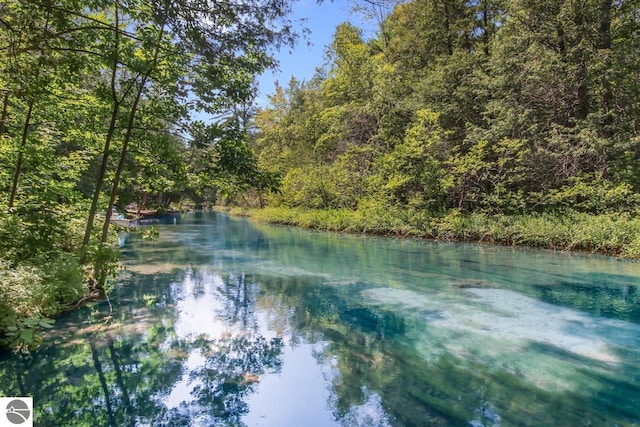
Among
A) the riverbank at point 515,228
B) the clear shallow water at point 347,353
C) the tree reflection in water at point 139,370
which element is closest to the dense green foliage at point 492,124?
the riverbank at point 515,228

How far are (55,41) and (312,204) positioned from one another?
18.6 meters

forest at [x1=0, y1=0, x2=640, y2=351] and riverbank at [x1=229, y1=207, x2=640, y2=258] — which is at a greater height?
forest at [x1=0, y1=0, x2=640, y2=351]

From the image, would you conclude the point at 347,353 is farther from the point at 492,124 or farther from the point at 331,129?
the point at 331,129

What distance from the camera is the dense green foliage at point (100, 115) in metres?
3.65

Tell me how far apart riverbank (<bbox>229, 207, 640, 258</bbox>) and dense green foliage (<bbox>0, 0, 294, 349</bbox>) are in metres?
10.1

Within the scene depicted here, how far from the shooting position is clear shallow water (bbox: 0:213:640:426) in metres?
2.98

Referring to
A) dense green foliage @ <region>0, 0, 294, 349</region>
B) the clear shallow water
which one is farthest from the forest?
the clear shallow water

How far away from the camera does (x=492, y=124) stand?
1423 cm

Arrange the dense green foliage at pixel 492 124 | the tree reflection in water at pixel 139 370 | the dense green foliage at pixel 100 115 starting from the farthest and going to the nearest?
the dense green foliage at pixel 492 124 → the dense green foliage at pixel 100 115 → the tree reflection in water at pixel 139 370

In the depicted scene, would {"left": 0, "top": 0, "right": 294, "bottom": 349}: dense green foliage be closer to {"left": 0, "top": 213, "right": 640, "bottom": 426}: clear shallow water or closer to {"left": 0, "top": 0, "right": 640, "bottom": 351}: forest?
{"left": 0, "top": 0, "right": 640, "bottom": 351}: forest

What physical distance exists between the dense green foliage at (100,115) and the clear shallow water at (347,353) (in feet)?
2.63

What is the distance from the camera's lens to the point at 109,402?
10.1 ft

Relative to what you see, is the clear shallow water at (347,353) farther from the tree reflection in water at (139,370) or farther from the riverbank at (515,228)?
the riverbank at (515,228)

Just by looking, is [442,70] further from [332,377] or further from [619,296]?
[332,377]
